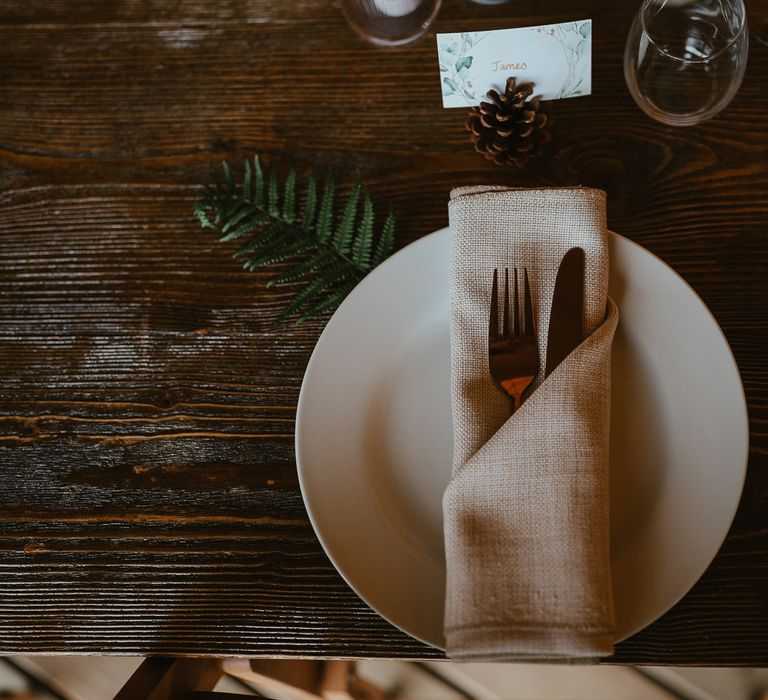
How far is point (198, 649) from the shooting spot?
605 mm

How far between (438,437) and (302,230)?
272 millimetres

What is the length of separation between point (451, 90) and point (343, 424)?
14.2 inches

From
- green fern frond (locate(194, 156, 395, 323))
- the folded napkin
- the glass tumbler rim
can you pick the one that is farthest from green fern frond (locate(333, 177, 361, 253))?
the glass tumbler rim

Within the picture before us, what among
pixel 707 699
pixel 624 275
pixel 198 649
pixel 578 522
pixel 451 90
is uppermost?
pixel 451 90

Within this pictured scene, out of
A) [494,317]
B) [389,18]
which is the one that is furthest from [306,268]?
[389,18]

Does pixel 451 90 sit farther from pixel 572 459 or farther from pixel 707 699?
pixel 707 699

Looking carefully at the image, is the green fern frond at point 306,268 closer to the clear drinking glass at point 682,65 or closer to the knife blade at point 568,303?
the knife blade at point 568,303

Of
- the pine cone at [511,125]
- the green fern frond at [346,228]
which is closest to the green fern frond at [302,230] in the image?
the green fern frond at [346,228]

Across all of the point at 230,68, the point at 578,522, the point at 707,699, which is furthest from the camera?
the point at 707,699

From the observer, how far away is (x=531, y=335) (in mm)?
546

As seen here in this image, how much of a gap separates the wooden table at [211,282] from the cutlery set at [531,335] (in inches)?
6.6

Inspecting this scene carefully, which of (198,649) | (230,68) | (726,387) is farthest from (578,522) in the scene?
(230,68)

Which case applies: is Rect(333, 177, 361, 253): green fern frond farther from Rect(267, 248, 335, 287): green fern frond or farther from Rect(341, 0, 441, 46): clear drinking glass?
Rect(341, 0, 441, 46): clear drinking glass

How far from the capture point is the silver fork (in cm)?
54
